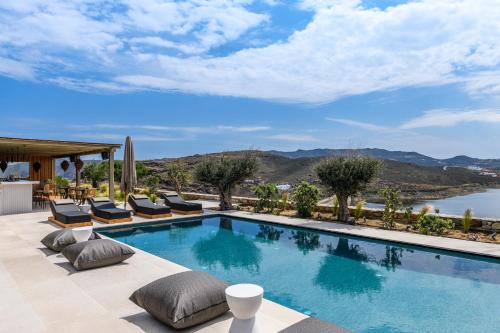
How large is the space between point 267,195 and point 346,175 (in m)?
3.51

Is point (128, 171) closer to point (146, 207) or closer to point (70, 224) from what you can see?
point (146, 207)

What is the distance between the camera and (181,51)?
41.6ft

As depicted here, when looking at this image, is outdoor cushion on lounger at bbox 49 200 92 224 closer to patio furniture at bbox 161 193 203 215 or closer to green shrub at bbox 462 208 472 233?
patio furniture at bbox 161 193 203 215

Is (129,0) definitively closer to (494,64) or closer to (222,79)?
(222,79)

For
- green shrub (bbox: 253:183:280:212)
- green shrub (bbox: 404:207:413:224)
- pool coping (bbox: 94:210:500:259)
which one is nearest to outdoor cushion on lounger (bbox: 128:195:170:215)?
pool coping (bbox: 94:210:500:259)

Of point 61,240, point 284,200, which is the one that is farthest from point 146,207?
point 61,240

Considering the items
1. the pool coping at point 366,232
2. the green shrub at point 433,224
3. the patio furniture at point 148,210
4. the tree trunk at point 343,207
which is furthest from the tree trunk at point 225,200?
the green shrub at point 433,224

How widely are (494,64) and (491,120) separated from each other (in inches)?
143

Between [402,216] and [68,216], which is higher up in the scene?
[68,216]

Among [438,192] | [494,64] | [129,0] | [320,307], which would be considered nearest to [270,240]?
[320,307]

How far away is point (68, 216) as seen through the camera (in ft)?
30.9

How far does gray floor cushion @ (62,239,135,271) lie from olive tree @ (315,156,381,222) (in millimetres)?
7203

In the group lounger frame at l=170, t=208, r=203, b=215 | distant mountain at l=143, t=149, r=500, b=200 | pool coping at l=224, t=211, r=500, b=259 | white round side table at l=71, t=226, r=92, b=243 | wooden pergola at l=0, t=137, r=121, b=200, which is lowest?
pool coping at l=224, t=211, r=500, b=259

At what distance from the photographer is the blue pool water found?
4688mm
